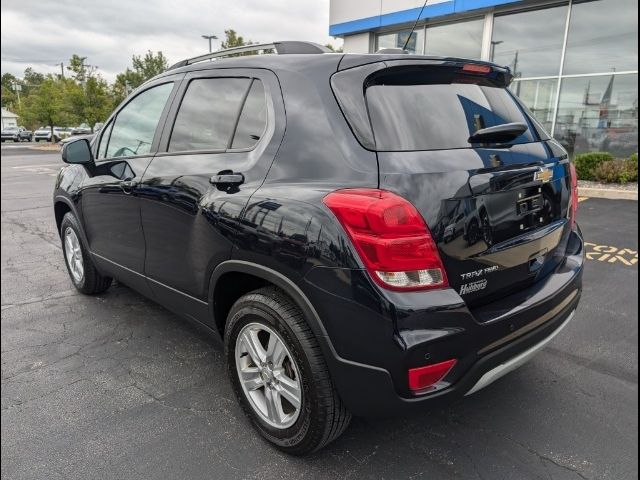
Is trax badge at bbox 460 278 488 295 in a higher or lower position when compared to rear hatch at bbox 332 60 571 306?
lower

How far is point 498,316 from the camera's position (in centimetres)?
195

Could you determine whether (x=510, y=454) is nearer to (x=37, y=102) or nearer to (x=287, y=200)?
(x=287, y=200)

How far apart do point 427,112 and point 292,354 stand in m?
1.23

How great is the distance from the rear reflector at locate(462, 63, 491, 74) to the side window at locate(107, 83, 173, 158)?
1806 mm

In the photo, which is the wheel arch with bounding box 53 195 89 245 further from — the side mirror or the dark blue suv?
the dark blue suv

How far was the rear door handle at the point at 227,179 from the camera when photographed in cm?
225

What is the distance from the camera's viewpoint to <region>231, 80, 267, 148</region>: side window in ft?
7.59

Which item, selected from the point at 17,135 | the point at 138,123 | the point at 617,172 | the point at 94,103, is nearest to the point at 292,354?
the point at 138,123

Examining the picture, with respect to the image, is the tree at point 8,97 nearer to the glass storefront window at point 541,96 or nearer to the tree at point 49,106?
the tree at point 49,106

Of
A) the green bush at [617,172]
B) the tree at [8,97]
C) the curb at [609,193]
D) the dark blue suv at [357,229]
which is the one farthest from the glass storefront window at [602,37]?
the tree at [8,97]

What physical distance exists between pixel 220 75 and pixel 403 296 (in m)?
1.71

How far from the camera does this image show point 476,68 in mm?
2398

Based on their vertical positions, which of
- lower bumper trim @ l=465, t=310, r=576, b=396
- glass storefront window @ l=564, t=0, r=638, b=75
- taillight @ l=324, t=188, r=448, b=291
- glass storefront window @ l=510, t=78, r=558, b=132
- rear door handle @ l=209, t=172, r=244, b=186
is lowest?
lower bumper trim @ l=465, t=310, r=576, b=396

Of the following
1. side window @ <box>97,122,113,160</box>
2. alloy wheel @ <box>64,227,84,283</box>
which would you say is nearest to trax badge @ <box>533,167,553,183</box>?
side window @ <box>97,122,113,160</box>
